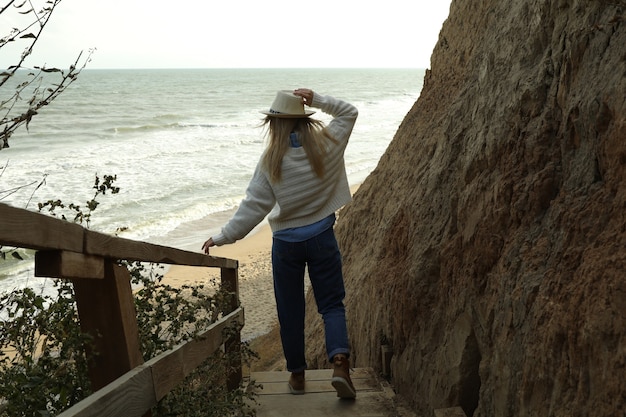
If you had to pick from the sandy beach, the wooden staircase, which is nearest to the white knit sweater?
the wooden staircase

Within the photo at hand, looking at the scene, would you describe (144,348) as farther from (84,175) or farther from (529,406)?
(84,175)

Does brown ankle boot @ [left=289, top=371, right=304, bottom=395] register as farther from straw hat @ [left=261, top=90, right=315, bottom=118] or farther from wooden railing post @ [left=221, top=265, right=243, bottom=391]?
straw hat @ [left=261, top=90, right=315, bottom=118]

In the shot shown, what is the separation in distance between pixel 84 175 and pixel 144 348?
23235 millimetres

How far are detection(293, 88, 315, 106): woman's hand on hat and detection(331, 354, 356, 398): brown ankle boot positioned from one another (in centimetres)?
153

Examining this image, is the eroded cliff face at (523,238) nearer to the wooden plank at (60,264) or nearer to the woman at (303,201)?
the woman at (303,201)

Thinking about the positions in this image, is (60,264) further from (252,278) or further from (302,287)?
(252,278)

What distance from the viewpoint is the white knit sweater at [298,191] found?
436 cm

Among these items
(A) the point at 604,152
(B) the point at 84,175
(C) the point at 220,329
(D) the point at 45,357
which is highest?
(A) the point at 604,152

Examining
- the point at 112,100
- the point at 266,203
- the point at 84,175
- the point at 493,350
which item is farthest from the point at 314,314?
the point at 112,100

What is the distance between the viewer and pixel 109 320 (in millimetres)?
2547

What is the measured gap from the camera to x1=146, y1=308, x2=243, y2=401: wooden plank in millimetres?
2836

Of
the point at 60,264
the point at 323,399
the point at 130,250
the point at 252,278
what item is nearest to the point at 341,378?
the point at 323,399

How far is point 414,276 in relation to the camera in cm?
448

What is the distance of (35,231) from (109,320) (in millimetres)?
696
